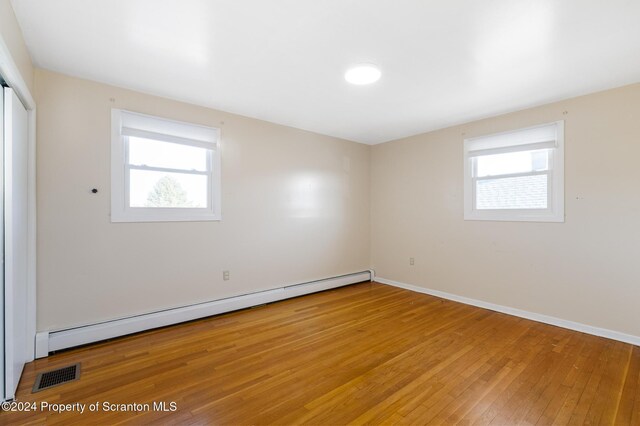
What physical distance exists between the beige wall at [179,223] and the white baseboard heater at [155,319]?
91 mm

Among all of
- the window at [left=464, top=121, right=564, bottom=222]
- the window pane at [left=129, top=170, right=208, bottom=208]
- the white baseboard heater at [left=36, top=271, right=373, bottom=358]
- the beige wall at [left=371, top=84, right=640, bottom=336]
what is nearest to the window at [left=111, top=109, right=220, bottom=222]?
the window pane at [left=129, top=170, right=208, bottom=208]

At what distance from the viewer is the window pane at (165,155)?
9.89ft

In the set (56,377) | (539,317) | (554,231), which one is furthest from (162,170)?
(539,317)

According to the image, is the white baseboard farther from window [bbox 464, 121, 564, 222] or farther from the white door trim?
the white door trim

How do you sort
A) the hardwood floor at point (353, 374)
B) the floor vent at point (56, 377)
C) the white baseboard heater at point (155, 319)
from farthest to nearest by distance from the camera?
the white baseboard heater at point (155, 319) < the floor vent at point (56, 377) < the hardwood floor at point (353, 374)

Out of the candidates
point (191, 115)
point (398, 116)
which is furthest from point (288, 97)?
point (398, 116)

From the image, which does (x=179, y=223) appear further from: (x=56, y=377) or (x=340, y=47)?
(x=340, y=47)

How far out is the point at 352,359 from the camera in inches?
95.0

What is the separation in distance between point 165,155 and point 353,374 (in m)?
2.93

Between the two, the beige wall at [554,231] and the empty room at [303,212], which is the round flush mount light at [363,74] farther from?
the beige wall at [554,231]

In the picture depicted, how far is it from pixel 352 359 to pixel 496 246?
2524mm

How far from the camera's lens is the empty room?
185 cm

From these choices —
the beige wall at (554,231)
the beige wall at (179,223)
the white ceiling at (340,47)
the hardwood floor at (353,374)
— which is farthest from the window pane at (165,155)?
the beige wall at (554,231)

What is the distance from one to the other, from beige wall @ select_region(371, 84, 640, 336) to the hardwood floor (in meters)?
0.41
